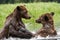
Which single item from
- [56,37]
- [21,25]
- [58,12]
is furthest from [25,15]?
[58,12]

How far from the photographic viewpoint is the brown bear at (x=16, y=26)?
13.6m

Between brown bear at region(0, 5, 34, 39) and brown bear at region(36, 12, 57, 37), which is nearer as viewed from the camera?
brown bear at region(0, 5, 34, 39)

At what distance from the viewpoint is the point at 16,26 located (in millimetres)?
13797

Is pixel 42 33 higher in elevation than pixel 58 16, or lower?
lower

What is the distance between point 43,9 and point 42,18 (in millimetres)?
13505

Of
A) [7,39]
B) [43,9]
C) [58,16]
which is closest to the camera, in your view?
[7,39]

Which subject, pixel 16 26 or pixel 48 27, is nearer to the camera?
pixel 16 26

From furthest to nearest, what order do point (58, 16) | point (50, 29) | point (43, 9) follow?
point (43, 9) < point (58, 16) < point (50, 29)

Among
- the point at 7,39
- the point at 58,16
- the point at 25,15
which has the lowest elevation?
the point at 7,39

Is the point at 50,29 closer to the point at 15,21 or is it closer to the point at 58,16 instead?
the point at 15,21

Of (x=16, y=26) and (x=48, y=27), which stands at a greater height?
(x=48, y=27)

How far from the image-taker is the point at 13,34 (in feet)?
45.5

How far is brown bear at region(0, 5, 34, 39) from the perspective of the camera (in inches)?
537

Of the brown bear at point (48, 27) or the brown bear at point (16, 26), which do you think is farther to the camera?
the brown bear at point (48, 27)
